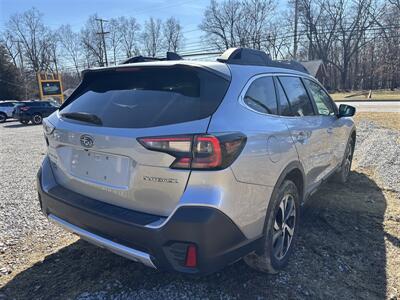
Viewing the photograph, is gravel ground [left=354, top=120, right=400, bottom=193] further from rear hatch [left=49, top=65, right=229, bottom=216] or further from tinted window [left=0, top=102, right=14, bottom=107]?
tinted window [left=0, top=102, right=14, bottom=107]

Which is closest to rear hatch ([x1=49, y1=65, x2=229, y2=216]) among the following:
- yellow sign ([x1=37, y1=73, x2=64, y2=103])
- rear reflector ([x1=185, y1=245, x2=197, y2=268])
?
rear reflector ([x1=185, y1=245, x2=197, y2=268])

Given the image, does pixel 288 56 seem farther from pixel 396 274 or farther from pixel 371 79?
pixel 396 274

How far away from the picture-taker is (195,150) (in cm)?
204

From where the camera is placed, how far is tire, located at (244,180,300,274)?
2.59 meters

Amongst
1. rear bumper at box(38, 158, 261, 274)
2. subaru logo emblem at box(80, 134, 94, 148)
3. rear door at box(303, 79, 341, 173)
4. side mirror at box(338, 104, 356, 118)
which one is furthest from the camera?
side mirror at box(338, 104, 356, 118)

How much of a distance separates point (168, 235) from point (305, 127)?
1847 millimetres

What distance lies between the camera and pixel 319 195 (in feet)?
16.0

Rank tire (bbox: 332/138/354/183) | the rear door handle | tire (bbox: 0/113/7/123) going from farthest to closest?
tire (bbox: 0/113/7/123), tire (bbox: 332/138/354/183), the rear door handle

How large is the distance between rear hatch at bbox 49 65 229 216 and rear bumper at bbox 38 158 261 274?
0.09m

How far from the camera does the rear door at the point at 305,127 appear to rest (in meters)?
3.04

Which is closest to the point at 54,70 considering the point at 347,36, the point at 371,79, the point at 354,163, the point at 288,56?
the point at 288,56

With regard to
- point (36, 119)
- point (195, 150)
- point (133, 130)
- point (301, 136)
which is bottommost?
point (36, 119)

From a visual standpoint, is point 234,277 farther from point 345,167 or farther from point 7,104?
point 7,104

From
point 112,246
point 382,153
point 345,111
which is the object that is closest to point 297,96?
point 345,111
